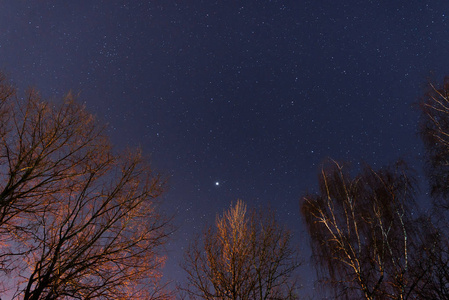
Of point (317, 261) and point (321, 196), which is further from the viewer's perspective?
point (321, 196)

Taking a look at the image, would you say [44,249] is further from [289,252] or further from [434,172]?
[434,172]

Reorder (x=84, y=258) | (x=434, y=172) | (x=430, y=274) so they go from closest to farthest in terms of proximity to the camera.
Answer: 1. (x=430, y=274)
2. (x=84, y=258)
3. (x=434, y=172)

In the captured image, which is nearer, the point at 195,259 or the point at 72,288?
the point at 72,288

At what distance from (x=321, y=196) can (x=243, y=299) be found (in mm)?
8464

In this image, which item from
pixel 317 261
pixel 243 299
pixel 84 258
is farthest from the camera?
pixel 317 261

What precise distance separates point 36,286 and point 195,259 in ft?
14.5

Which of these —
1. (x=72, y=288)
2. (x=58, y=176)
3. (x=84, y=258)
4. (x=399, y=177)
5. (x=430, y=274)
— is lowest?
(x=430, y=274)

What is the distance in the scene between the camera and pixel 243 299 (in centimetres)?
772

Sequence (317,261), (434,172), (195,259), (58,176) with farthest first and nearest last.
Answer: (317,261) → (434,172) → (195,259) → (58,176)

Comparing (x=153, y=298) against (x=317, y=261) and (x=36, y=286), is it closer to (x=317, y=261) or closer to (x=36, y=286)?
(x=36, y=286)

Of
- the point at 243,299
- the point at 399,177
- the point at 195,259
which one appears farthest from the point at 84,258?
the point at 399,177

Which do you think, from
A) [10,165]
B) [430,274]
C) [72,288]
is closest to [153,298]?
[72,288]

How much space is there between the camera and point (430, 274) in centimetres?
479

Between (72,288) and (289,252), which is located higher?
(289,252)
